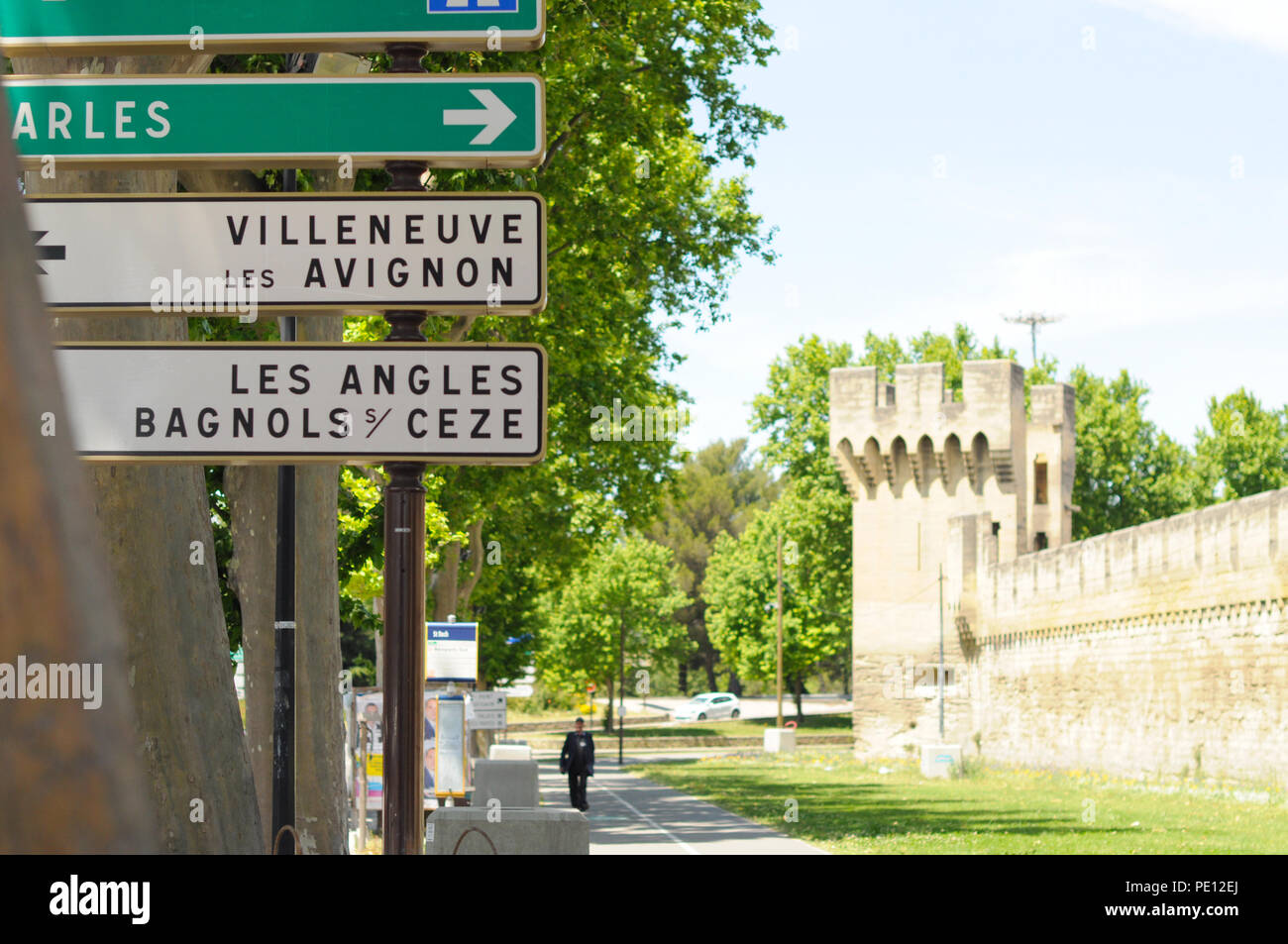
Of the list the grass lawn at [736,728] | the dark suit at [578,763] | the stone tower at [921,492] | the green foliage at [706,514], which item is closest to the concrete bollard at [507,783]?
the dark suit at [578,763]

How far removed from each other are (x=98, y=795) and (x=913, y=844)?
17.3 metres

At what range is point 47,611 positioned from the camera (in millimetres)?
1533

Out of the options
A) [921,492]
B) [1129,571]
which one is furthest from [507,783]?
[921,492]

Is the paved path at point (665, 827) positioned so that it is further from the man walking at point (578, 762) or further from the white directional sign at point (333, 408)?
the white directional sign at point (333, 408)

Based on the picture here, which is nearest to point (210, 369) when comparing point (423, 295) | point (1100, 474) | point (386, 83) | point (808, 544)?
point (423, 295)

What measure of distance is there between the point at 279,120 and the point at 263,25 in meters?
0.41

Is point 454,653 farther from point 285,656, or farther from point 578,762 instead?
point 285,656

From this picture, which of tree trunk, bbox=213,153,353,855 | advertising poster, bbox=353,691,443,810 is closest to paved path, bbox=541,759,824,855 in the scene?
advertising poster, bbox=353,691,443,810

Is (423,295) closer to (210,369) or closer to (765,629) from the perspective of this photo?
(210,369)

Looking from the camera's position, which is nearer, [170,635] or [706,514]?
[170,635]

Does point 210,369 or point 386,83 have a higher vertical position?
point 386,83

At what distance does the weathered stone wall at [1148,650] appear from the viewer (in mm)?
28828
